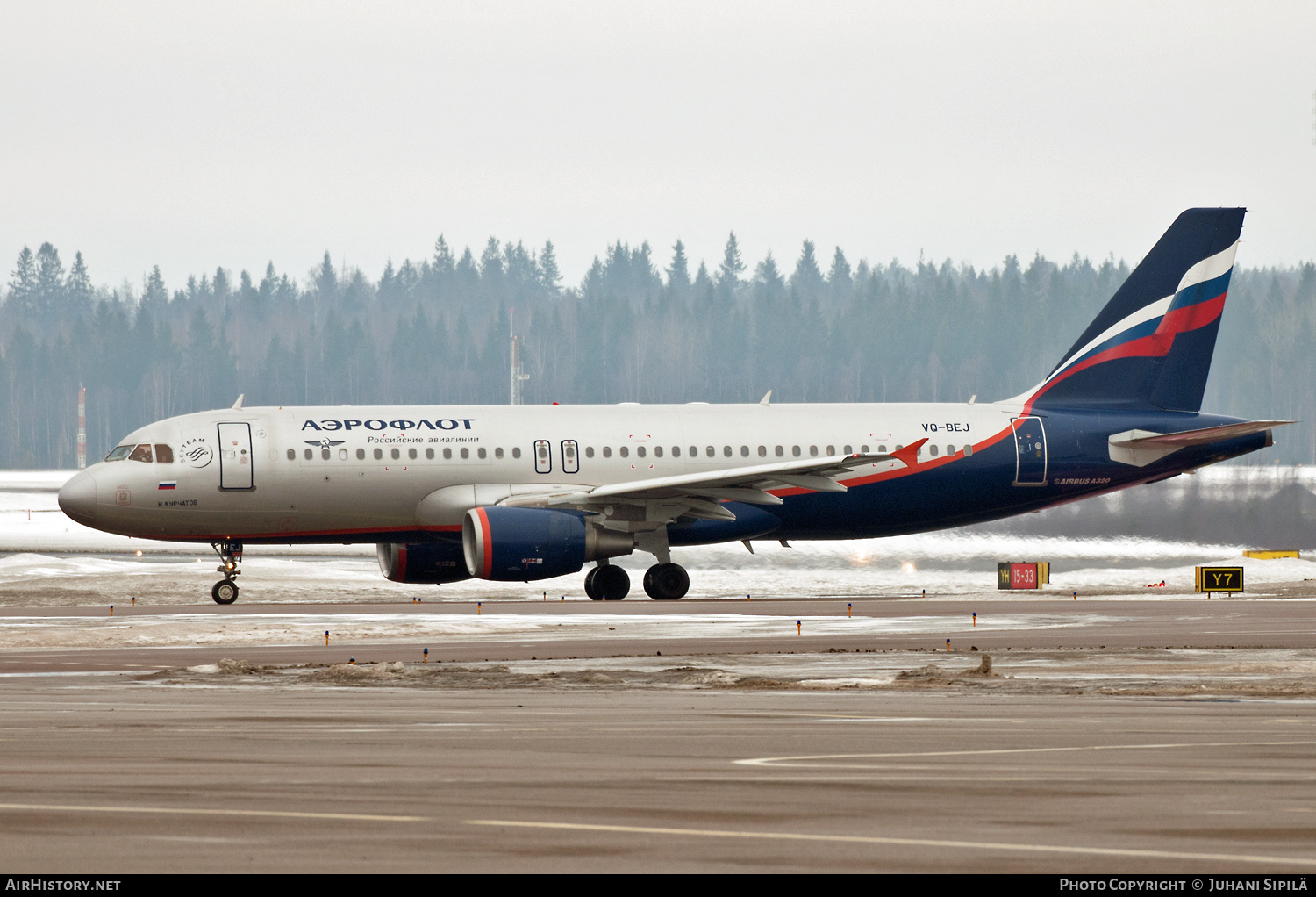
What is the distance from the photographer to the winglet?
1393 inches

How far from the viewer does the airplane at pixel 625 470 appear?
34.1 metres

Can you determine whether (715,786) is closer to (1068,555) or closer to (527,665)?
(527,665)

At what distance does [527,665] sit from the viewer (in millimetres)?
20719

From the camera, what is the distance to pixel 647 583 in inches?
1387

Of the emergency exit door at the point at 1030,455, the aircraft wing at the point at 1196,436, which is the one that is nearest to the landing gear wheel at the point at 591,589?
the emergency exit door at the point at 1030,455

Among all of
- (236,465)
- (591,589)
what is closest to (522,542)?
(591,589)

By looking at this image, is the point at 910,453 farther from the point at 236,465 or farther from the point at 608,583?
the point at 236,465

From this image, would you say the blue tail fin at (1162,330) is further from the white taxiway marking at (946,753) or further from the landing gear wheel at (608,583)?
the white taxiway marking at (946,753)

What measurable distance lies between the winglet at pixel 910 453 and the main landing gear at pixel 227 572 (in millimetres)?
12791

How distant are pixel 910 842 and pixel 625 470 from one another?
2719cm

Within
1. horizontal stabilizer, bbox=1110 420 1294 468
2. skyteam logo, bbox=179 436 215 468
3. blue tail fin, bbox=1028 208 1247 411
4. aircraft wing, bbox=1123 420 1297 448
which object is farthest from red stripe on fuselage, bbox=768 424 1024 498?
skyteam logo, bbox=179 436 215 468

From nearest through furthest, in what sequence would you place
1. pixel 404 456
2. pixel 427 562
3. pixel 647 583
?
pixel 404 456, pixel 647 583, pixel 427 562

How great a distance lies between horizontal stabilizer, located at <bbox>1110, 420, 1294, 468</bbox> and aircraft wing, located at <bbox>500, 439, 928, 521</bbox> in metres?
5.16

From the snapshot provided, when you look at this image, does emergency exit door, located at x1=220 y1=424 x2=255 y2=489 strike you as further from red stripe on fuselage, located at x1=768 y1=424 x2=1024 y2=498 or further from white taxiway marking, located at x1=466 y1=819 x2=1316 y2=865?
white taxiway marking, located at x1=466 y1=819 x2=1316 y2=865
